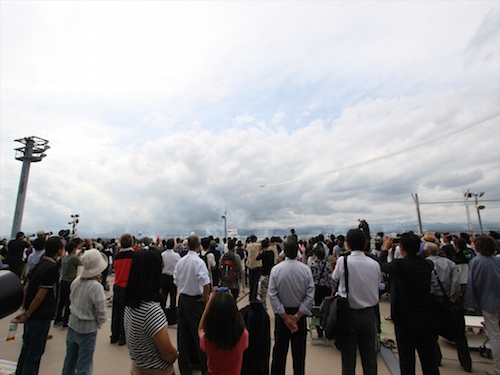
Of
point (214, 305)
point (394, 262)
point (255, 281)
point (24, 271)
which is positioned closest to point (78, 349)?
point (214, 305)

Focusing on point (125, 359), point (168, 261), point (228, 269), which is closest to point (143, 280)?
point (125, 359)

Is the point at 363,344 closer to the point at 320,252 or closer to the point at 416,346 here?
the point at 416,346

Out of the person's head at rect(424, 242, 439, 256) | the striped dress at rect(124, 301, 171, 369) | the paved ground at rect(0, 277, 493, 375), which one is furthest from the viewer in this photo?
the person's head at rect(424, 242, 439, 256)

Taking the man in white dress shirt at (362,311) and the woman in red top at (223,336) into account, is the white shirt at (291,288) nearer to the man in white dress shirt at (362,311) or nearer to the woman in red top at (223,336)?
the man in white dress shirt at (362,311)

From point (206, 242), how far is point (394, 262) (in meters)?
4.03

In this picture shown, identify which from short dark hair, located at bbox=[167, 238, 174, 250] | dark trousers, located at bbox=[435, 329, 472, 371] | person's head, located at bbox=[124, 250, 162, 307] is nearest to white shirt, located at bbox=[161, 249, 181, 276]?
short dark hair, located at bbox=[167, 238, 174, 250]

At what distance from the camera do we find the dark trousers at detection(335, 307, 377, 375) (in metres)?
3.10

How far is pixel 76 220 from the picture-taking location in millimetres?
13617

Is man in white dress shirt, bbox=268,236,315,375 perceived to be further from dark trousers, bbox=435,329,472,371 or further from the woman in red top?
dark trousers, bbox=435,329,472,371

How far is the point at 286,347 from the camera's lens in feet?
11.0

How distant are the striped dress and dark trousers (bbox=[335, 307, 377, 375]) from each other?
2.11 metres

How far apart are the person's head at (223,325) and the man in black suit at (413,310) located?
7.25 ft

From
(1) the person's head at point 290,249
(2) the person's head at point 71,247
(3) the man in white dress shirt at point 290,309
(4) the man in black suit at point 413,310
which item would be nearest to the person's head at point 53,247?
(2) the person's head at point 71,247

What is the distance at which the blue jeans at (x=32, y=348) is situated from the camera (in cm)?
313
